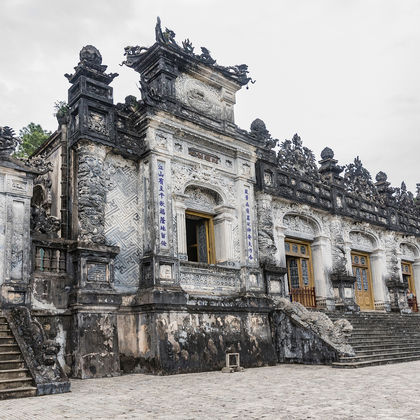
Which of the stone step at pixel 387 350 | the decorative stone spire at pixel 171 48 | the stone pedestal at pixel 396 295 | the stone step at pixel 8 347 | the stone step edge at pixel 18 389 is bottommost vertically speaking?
the stone step at pixel 387 350

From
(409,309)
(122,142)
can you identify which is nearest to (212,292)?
(122,142)

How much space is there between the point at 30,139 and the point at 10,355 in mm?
14642

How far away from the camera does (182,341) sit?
34.2 feet

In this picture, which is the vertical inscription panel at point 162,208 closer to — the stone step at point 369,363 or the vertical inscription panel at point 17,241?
the vertical inscription panel at point 17,241

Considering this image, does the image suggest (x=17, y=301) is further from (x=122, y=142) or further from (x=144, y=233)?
(x=122, y=142)

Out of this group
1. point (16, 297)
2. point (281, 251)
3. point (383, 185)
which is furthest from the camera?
point (383, 185)

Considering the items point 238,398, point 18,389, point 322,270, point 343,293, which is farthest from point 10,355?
point 343,293

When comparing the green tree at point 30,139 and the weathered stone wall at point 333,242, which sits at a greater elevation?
the green tree at point 30,139

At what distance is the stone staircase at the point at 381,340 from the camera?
11055 millimetres

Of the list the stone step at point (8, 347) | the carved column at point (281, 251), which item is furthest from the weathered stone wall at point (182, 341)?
the stone step at point (8, 347)

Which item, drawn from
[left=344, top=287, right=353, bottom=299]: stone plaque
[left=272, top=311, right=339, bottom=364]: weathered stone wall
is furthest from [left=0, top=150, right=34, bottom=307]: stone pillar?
[left=344, top=287, right=353, bottom=299]: stone plaque

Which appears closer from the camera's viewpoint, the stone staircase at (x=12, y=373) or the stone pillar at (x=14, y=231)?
the stone staircase at (x=12, y=373)

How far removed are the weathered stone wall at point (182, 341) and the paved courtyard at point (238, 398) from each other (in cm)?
70

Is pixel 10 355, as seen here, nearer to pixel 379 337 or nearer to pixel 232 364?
pixel 232 364
